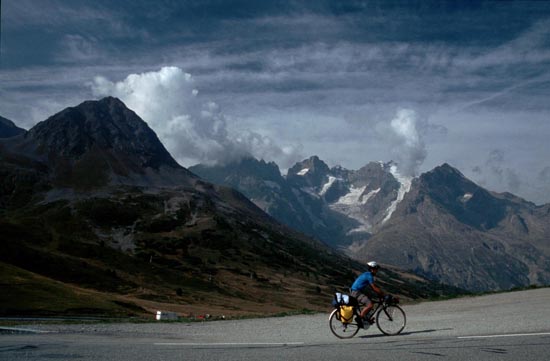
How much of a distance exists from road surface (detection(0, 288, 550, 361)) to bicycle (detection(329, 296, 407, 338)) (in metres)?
0.41

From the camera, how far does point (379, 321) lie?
61.6ft

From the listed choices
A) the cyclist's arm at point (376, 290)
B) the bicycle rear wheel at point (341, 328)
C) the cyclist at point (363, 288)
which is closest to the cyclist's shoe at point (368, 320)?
the cyclist at point (363, 288)

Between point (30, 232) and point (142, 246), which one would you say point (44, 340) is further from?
point (142, 246)

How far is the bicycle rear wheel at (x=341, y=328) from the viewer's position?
18.7 metres

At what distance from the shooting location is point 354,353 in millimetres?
14641

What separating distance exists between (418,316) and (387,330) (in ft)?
24.6

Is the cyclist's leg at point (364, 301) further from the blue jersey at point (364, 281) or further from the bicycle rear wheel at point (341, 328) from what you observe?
the bicycle rear wheel at point (341, 328)

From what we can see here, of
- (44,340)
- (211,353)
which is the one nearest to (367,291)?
(211,353)

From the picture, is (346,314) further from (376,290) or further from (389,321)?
(389,321)

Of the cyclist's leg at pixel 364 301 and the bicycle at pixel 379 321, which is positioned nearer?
the cyclist's leg at pixel 364 301

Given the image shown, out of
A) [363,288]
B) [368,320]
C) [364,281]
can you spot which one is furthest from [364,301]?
[364,281]

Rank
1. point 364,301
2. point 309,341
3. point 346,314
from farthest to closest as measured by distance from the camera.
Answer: point 364,301, point 346,314, point 309,341

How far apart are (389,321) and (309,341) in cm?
333

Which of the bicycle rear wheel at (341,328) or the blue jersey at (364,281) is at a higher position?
the blue jersey at (364,281)
